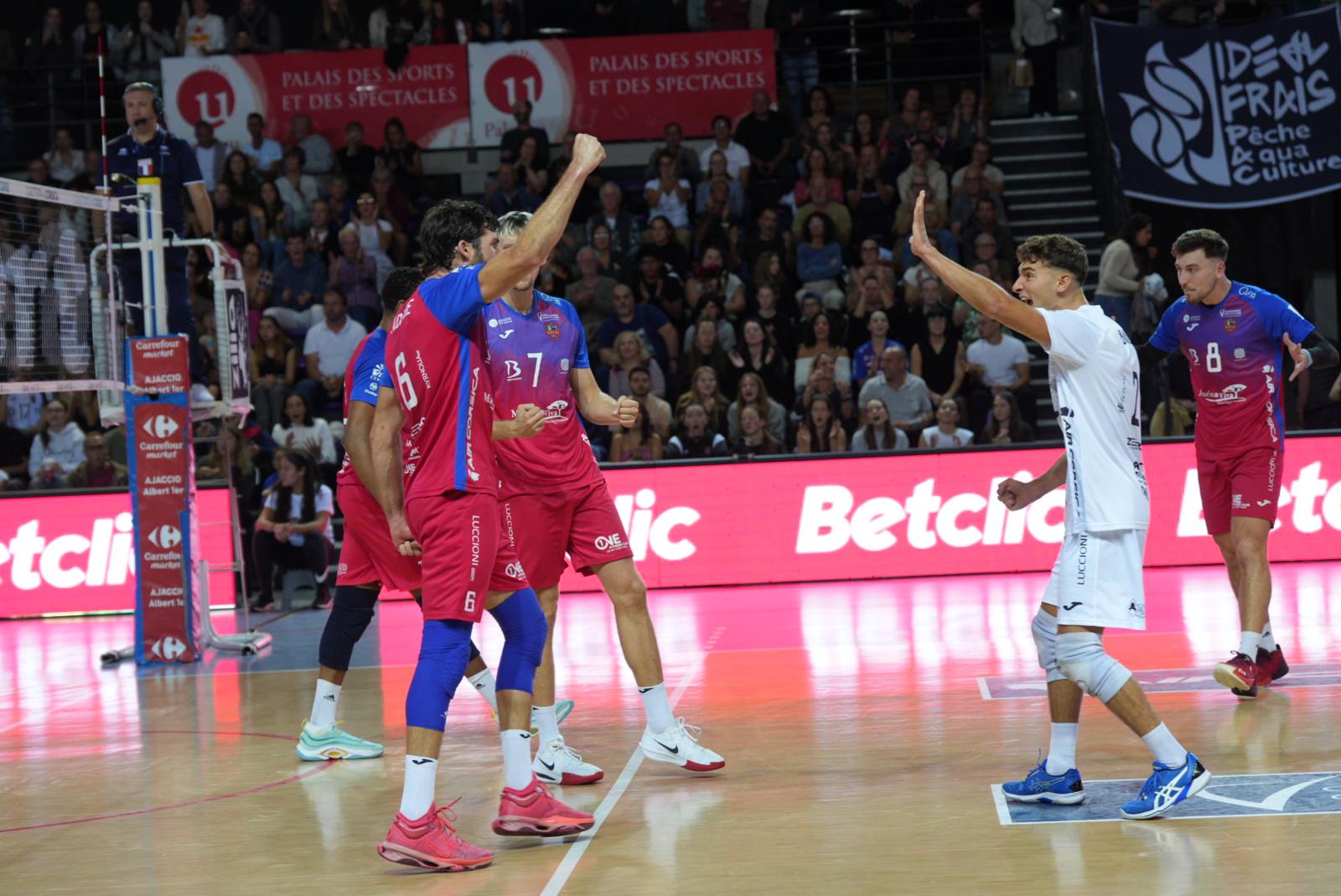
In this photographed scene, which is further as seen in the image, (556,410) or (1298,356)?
(1298,356)

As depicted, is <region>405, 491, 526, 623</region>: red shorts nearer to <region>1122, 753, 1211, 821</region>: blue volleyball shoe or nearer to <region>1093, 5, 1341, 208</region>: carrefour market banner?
<region>1122, 753, 1211, 821</region>: blue volleyball shoe

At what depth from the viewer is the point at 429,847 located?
518 cm

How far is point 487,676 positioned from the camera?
7.55 m

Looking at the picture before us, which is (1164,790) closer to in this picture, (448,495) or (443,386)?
(448,495)

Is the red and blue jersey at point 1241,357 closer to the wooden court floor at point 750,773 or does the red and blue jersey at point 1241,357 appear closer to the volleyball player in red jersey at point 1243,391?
the volleyball player in red jersey at point 1243,391

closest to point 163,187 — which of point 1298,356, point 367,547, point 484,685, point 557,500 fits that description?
point 367,547

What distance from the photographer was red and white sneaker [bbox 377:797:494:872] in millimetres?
5172

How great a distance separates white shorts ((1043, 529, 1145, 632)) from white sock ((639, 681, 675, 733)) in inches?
69.2

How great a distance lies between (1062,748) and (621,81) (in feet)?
45.3

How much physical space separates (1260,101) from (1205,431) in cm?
977

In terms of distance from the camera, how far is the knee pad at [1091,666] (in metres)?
5.51

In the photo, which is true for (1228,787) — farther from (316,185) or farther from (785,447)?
(316,185)

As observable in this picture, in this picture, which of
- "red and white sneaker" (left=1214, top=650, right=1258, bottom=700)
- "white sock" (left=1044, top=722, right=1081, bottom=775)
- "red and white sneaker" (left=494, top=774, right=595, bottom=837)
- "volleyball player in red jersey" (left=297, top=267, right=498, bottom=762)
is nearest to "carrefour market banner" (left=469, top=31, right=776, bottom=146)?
"volleyball player in red jersey" (left=297, top=267, right=498, bottom=762)

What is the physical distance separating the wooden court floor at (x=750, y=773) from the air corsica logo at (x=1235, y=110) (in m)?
6.74
